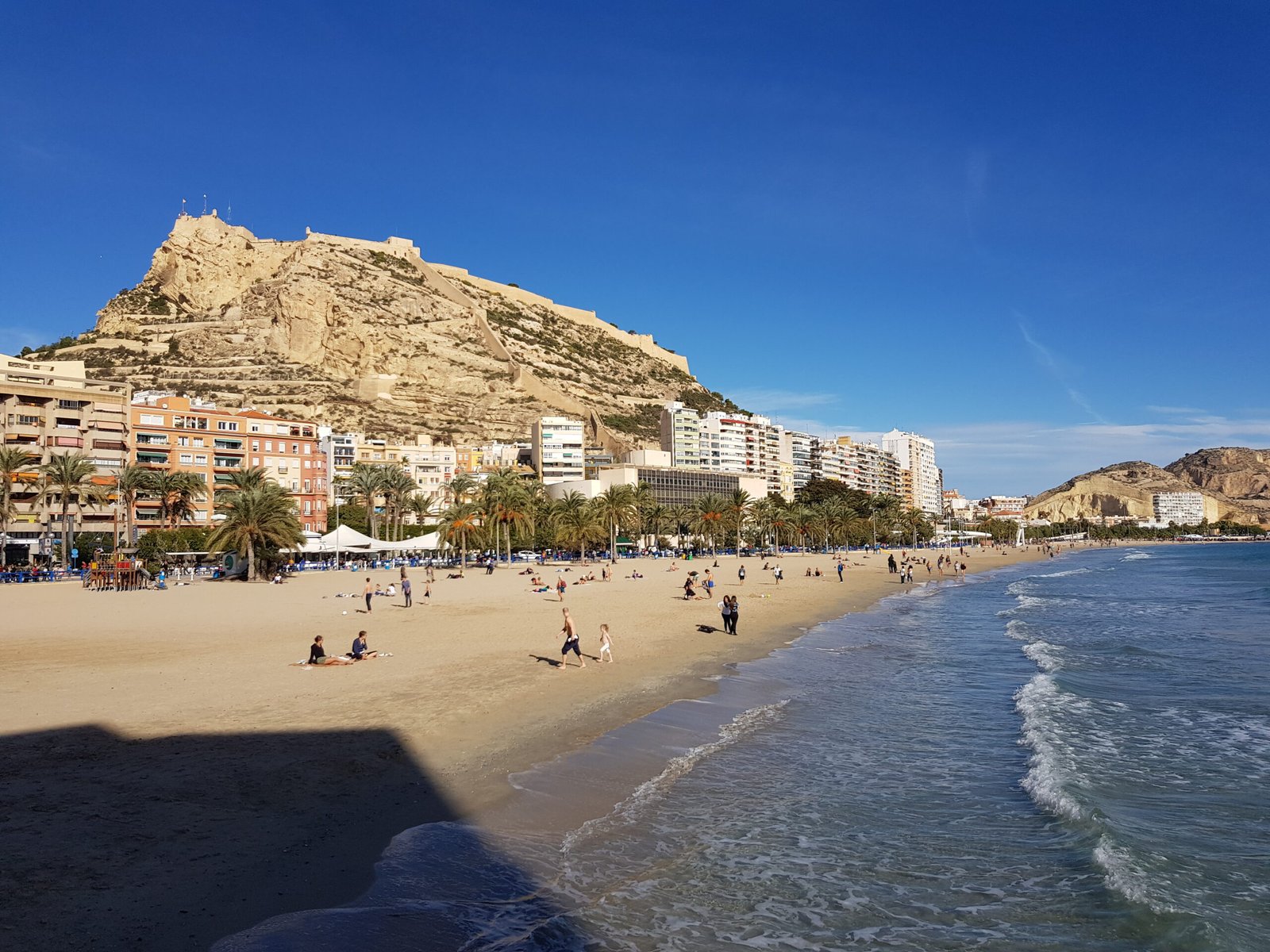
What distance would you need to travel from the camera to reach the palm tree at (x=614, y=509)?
7419cm

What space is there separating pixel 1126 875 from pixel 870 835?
241 centimetres

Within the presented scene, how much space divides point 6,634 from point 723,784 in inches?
862

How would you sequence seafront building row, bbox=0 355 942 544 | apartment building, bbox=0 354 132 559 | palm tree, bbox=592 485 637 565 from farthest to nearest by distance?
1. palm tree, bbox=592 485 637 565
2. seafront building row, bbox=0 355 942 544
3. apartment building, bbox=0 354 132 559

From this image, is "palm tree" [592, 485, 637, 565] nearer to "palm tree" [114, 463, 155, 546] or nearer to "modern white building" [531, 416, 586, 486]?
"palm tree" [114, 463, 155, 546]

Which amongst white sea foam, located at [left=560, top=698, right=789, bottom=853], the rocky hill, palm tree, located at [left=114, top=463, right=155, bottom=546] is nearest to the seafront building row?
palm tree, located at [left=114, top=463, right=155, bottom=546]

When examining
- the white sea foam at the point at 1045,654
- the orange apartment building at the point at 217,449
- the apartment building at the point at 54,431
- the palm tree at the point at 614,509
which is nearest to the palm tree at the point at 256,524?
the apartment building at the point at 54,431

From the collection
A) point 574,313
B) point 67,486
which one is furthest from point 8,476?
point 574,313

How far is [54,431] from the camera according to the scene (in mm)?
66000

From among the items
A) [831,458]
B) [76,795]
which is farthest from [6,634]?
[831,458]

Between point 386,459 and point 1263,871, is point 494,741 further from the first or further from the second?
point 386,459

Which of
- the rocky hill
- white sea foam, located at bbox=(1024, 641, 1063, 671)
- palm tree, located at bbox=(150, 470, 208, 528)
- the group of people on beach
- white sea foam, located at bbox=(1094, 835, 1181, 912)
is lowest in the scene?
white sea foam, located at bbox=(1024, 641, 1063, 671)

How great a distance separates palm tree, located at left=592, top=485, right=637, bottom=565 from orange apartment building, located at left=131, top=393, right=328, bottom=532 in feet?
85.4

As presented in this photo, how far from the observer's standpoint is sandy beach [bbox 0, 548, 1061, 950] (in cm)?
669

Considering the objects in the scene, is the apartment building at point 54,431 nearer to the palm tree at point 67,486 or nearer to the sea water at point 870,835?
the palm tree at point 67,486
